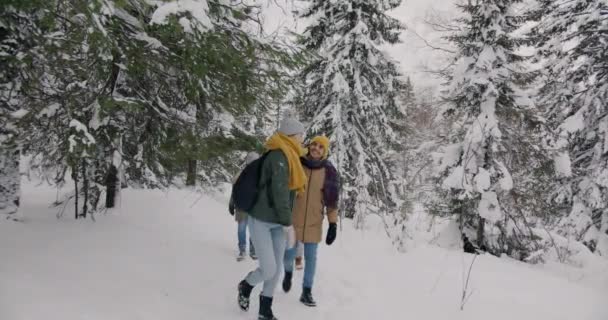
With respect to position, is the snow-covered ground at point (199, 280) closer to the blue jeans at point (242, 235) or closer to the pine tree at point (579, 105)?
the blue jeans at point (242, 235)

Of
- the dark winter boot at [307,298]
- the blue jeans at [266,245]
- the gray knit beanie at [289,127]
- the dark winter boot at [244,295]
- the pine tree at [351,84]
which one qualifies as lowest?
the dark winter boot at [307,298]

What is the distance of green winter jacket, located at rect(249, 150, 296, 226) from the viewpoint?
3.91m

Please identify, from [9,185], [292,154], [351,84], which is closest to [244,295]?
[292,154]

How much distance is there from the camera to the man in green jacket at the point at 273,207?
3.93m

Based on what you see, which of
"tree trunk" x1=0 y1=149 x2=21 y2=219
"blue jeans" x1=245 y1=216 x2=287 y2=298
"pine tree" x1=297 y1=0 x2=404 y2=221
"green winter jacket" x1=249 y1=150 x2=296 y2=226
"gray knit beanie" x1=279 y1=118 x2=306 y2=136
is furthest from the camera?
"pine tree" x1=297 y1=0 x2=404 y2=221

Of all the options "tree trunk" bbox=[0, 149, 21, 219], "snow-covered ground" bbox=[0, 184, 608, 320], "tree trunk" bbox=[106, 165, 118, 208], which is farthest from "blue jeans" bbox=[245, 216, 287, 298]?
"tree trunk" bbox=[106, 165, 118, 208]

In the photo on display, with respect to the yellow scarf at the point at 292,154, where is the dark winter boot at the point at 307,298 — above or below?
below

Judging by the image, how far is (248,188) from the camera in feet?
13.1

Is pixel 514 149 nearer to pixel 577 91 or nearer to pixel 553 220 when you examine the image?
pixel 577 91

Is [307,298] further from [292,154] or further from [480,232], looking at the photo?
[480,232]

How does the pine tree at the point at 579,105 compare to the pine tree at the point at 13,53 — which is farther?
the pine tree at the point at 579,105

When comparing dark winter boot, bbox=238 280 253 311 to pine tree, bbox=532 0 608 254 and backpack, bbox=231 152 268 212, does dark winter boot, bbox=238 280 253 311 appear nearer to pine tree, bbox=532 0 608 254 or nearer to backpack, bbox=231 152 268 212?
backpack, bbox=231 152 268 212

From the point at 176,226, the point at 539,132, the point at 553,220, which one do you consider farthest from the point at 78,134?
the point at 553,220

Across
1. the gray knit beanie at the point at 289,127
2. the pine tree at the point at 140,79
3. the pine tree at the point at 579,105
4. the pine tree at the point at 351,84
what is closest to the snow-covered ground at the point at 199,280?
the pine tree at the point at 140,79
